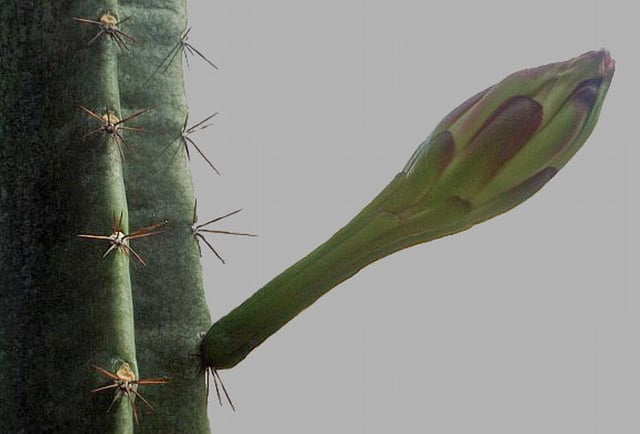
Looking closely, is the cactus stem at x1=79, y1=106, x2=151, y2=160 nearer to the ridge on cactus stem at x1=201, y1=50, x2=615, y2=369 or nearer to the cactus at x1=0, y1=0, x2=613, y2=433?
the cactus at x1=0, y1=0, x2=613, y2=433

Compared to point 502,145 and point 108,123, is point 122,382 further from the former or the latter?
point 502,145

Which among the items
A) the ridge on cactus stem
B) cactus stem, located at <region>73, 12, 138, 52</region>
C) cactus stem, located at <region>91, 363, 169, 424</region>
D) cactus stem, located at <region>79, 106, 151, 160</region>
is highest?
cactus stem, located at <region>73, 12, 138, 52</region>

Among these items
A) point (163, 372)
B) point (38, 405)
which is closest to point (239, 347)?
point (163, 372)

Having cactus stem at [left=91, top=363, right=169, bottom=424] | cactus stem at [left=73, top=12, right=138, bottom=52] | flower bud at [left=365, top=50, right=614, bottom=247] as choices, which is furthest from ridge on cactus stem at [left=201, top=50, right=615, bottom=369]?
cactus stem at [left=73, top=12, right=138, bottom=52]

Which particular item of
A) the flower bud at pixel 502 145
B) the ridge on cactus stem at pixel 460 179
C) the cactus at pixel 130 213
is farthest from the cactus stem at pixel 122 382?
the flower bud at pixel 502 145

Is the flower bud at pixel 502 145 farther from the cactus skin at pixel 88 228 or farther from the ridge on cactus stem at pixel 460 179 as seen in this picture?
the cactus skin at pixel 88 228

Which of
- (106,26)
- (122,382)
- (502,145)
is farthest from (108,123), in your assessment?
(502,145)

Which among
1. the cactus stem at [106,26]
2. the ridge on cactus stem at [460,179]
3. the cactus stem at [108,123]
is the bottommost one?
the ridge on cactus stem at [460,179]

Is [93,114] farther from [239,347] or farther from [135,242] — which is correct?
[239,347]
